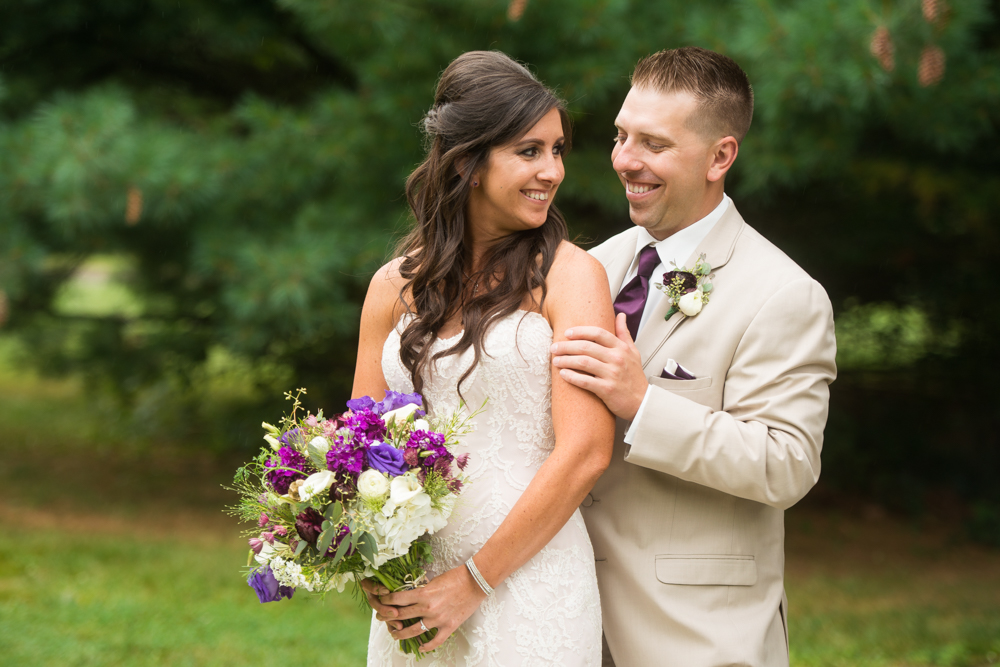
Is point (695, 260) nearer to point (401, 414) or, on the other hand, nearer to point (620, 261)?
point (620, 261)

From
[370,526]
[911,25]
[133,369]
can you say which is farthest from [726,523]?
[133,369]

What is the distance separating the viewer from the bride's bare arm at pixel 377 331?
2.80 m

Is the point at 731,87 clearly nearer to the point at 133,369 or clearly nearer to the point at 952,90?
the point at 952,90

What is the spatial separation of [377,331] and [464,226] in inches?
16.8

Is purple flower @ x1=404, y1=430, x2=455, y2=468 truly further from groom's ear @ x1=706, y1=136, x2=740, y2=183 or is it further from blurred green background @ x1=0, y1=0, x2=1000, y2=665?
blurred green background @ x1=0, y1=0, x2=1000, y2=665

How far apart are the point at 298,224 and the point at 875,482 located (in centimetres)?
606

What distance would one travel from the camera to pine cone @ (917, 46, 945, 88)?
418 cm

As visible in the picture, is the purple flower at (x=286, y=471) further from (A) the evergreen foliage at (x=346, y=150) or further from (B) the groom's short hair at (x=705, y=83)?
(A) the evergreen foliage at (x=346, y=150)

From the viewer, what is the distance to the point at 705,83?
272cm

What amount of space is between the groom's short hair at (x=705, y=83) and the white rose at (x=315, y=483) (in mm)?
1496

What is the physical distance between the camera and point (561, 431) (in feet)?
8.02

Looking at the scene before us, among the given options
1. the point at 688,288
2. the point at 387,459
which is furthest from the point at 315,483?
the point at 688,288

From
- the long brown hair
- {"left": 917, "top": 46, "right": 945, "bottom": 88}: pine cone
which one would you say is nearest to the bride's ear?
the long brown hair

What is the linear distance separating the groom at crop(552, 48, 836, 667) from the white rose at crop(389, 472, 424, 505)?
1.66 ft
